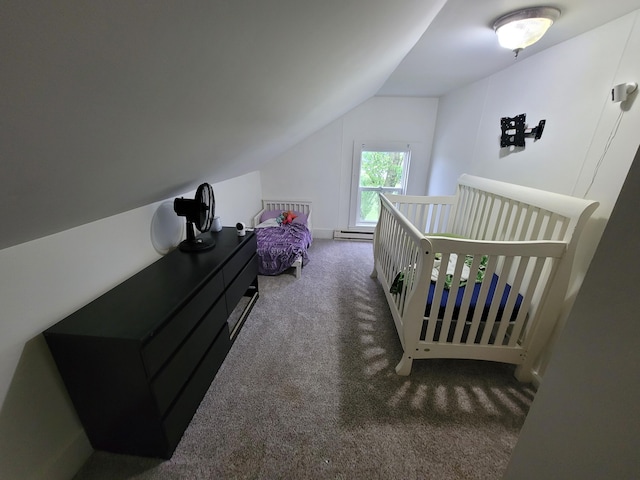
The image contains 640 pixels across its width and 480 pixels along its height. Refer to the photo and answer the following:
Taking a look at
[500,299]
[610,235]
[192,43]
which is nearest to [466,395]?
[500,299]

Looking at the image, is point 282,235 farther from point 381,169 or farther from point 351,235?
point 381,169

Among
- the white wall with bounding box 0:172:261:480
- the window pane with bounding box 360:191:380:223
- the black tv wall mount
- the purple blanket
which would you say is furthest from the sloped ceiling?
the window pane with bounding box 360:191:380:223

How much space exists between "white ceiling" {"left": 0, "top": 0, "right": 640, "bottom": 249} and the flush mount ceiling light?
0.18ft

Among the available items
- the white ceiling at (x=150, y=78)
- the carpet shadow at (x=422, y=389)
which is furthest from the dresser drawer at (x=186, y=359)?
the carpet shadow at (x=422, y=389)

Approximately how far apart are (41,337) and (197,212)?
2.93 feet

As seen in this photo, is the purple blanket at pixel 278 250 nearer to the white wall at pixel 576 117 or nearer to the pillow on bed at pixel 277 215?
the pillow on bed at pixel 277 215

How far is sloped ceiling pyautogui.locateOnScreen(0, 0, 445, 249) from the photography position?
0.31m

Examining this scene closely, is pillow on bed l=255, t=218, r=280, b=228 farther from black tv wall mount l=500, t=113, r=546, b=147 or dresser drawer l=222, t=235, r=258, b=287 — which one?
black tv wall mount l=500, t=113, r=546, b=147

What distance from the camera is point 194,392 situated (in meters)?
1.37

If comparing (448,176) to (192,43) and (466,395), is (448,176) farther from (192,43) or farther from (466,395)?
(192,43)

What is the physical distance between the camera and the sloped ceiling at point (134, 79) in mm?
313

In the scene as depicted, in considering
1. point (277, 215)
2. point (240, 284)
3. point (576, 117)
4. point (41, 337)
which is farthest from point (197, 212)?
point (576, 117)

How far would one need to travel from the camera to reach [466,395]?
1561 mm

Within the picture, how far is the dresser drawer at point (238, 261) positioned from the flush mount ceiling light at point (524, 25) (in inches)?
79.9
